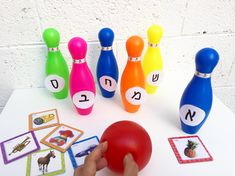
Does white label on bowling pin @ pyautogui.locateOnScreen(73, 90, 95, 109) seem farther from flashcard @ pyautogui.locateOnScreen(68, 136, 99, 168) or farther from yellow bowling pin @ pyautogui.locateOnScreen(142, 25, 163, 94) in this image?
yellow bowling pin @ pyautogui.locateOnScreen(142, 25, 163, 94)

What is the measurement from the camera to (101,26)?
0.81 meters

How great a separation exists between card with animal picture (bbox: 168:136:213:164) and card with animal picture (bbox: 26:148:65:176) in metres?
0.32

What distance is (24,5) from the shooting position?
74 cm

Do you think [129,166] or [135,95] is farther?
[135,95]

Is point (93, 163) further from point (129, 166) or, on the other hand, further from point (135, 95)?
point (135, 95)

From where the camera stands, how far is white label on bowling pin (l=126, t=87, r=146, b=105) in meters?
0.69

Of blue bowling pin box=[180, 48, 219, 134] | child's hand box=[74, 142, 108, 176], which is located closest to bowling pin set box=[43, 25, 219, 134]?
blue bowling pin box=[180, 48, 219, 134]

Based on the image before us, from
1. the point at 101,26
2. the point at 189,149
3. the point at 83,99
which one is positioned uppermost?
the point at 101,26

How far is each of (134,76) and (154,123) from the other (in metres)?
0.17

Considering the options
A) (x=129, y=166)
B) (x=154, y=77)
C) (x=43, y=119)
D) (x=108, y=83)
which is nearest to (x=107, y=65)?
(x=108, y=83)

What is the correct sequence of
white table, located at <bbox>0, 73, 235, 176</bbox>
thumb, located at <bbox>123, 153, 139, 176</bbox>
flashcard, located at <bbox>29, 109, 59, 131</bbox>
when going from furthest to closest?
flashcard, located at <bbox>29, 109, 59, 131</bbox>
white table, located at <bbox>0, 73, 235, 176</bbox>
thumb, located at <bbox>123, 153, 139, 176</bbox>

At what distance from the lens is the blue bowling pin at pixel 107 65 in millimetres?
720

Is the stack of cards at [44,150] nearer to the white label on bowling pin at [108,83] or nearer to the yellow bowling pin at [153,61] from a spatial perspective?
the white label on bowling pin at [108,83]

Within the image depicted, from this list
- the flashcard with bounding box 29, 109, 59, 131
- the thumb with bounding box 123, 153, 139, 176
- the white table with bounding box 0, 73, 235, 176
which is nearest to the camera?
the thumb with bounding box 123, 153, 139, 176
